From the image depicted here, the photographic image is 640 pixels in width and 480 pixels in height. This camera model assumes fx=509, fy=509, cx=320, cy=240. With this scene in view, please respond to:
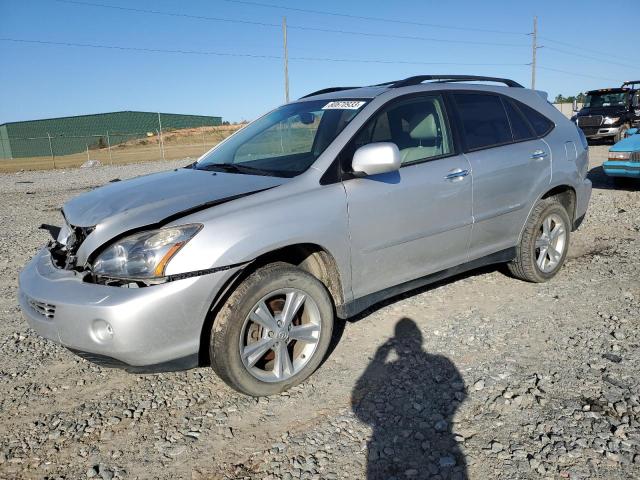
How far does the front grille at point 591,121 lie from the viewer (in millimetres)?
18656

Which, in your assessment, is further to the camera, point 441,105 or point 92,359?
point 441,105

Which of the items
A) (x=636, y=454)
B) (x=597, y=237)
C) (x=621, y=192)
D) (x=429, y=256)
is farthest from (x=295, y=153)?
(x=621, y=192)

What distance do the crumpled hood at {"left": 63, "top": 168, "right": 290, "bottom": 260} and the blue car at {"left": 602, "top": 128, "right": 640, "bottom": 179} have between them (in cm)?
817

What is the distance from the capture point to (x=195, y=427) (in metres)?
2.80

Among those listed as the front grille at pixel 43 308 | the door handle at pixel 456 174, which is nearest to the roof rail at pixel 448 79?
the door handle at pixel 456 174

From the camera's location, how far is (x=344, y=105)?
3.73m

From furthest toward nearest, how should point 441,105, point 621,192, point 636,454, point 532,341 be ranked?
1. point 621,192
2. point 441,105
3. point 532,341
4. point 636,454

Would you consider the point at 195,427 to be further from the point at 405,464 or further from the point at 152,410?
the point at 405,464

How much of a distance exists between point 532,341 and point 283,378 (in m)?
1.86

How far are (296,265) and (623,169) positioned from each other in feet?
26.8

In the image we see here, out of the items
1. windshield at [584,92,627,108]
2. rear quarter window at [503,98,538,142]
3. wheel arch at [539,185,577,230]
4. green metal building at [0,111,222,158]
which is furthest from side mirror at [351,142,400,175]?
green metal building at [0,111,222,158]

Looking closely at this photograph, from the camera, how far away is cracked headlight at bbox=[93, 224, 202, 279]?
2.61 metres

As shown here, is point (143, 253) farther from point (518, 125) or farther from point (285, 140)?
point (518, 125)

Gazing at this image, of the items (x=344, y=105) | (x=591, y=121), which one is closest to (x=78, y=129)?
(x=591, y=121)
